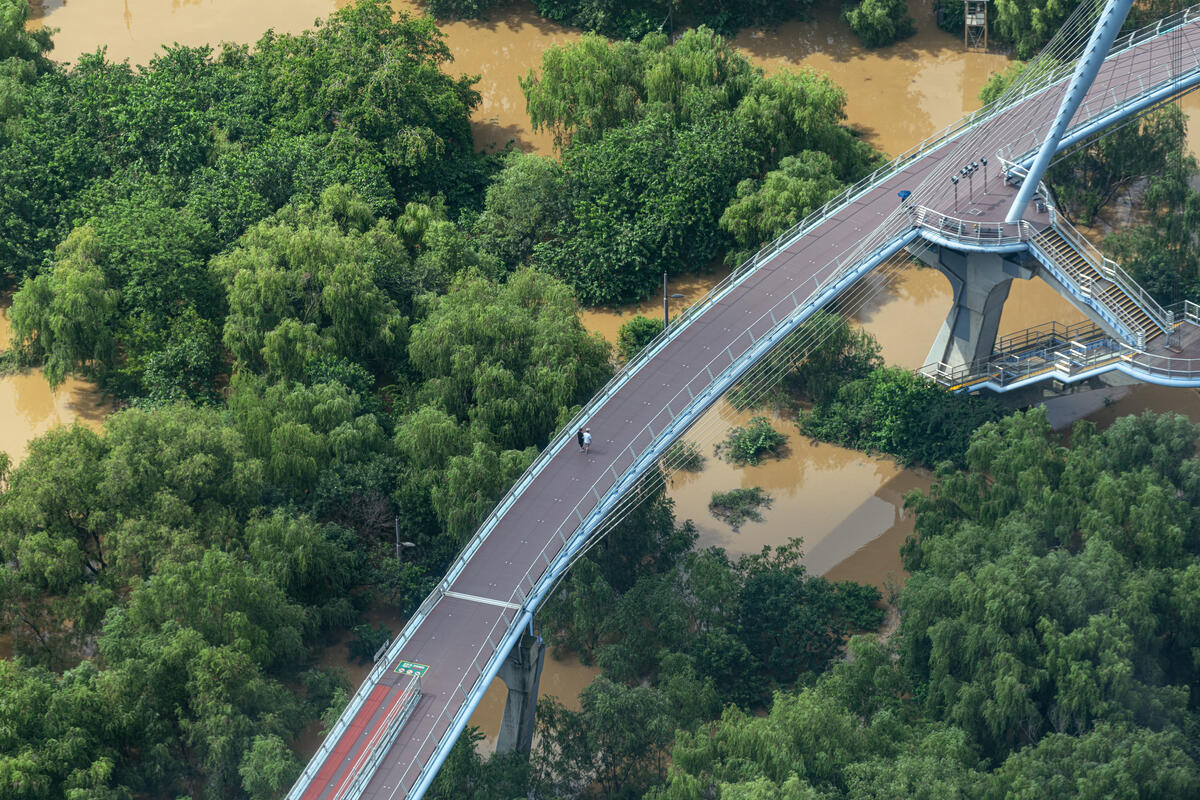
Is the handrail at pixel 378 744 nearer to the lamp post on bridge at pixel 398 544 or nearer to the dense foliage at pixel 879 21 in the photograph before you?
the lamp post on bridge at pixel 398 544

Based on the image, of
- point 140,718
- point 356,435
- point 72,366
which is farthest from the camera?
point 72,366

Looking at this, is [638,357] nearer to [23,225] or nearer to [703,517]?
[703,517]

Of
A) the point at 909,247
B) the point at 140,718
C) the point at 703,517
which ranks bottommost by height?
the point at 703,517

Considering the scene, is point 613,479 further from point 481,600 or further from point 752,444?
point 752,444

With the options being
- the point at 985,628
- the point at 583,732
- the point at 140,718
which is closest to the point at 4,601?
the point at 140,718

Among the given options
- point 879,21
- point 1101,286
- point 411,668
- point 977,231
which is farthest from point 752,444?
point 879,21

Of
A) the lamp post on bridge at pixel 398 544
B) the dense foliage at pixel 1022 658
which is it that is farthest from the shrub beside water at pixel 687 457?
the lamp post on bridge at pixel 398 544

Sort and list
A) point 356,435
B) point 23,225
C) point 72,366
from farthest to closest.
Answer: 1. point 23,225
2. point 72,366
3. point 356,435
